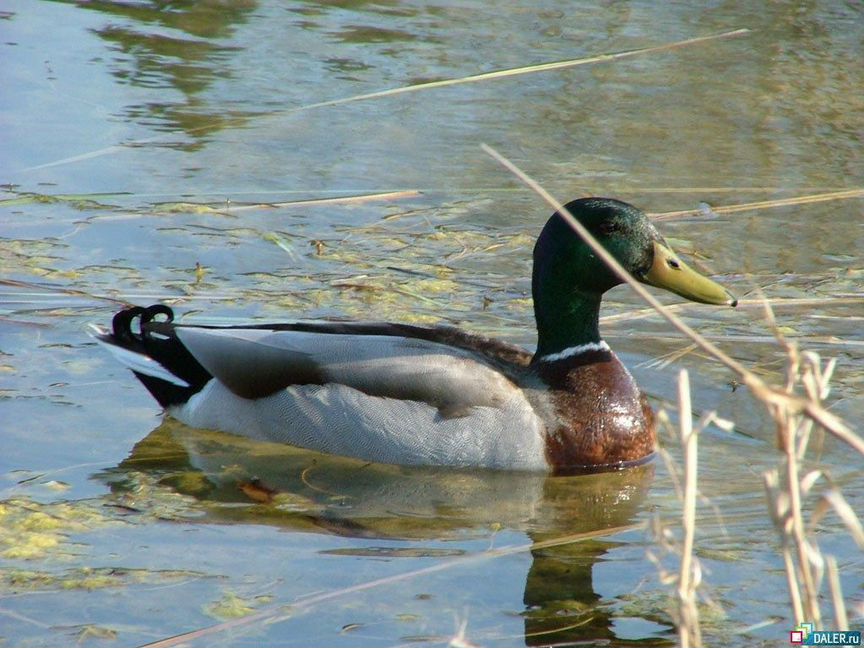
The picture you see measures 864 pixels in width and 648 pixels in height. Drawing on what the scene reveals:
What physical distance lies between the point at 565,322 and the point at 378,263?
178 cm

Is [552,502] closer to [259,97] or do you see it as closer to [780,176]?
[780,176]

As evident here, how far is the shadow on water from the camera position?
16.9 feet

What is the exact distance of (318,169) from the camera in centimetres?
924

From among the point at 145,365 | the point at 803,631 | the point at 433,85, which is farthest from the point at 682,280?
the point at 433,85

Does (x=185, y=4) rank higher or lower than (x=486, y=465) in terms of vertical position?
higher

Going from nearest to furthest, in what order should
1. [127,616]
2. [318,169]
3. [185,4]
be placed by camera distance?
[127,616] < [318,169] < [185,4]

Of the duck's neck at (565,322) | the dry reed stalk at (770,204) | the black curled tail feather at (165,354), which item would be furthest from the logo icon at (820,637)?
the dry reed stalk at (770,204)

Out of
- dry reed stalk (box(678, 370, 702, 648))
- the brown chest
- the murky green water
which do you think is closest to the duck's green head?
the brown chest

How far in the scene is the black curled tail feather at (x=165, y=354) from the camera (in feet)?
21.5

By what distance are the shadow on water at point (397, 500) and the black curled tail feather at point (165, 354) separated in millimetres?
166

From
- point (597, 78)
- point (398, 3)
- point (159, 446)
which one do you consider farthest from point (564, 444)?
point (398, 3)

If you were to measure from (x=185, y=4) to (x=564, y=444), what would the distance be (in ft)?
25.2

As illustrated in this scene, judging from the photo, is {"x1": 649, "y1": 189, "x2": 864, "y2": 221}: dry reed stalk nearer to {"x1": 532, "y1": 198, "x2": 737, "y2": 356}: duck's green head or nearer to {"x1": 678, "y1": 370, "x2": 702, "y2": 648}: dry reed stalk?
{"x1": 532, "y1": 198, "x2": 737, "y2": 356}: duck's green head

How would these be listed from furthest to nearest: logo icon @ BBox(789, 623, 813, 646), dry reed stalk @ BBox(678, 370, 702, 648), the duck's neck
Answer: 1. the duck's neck
2. logo icon @ BBox(789, 623, 813, 646)
3. dry reed stalk @ BBox(678, 370, 702, 648)
